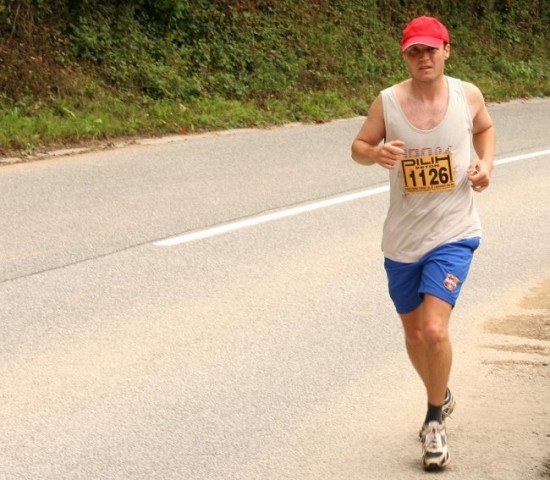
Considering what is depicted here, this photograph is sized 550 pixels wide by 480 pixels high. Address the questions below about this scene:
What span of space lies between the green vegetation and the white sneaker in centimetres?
876

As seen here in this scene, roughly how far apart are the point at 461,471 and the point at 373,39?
63.0ft

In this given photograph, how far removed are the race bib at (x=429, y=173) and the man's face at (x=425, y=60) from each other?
1.17 ft

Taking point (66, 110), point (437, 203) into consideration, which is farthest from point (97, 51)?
point (437, 203)

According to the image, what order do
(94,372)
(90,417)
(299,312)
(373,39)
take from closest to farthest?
1. (90,417)
2. (94,372)
3. (299,312)
4. (373,39)

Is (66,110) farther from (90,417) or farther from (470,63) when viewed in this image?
(470,63)

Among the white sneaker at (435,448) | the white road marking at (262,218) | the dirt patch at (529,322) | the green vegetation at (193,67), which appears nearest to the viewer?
the white sneaker at (435,448)

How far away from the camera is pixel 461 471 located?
18.2 feet

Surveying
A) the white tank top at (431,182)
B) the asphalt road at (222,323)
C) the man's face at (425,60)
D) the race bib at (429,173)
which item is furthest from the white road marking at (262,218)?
the man's face at (425,60)

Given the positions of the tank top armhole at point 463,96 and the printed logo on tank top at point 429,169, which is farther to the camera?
the tank top armhole at point 463,96

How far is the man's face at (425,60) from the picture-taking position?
220 inches

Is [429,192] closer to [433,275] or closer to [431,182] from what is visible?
[431,182]

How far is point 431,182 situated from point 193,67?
13.9 meters

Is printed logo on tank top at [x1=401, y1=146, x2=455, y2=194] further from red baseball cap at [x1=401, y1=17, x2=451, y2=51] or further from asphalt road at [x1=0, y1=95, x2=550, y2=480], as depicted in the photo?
asphalt road at [x1=0, y1=95, x2=550, y2=480]

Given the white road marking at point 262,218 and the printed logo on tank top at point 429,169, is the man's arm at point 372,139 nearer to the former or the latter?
the printed logo on tank top at point 429,169
